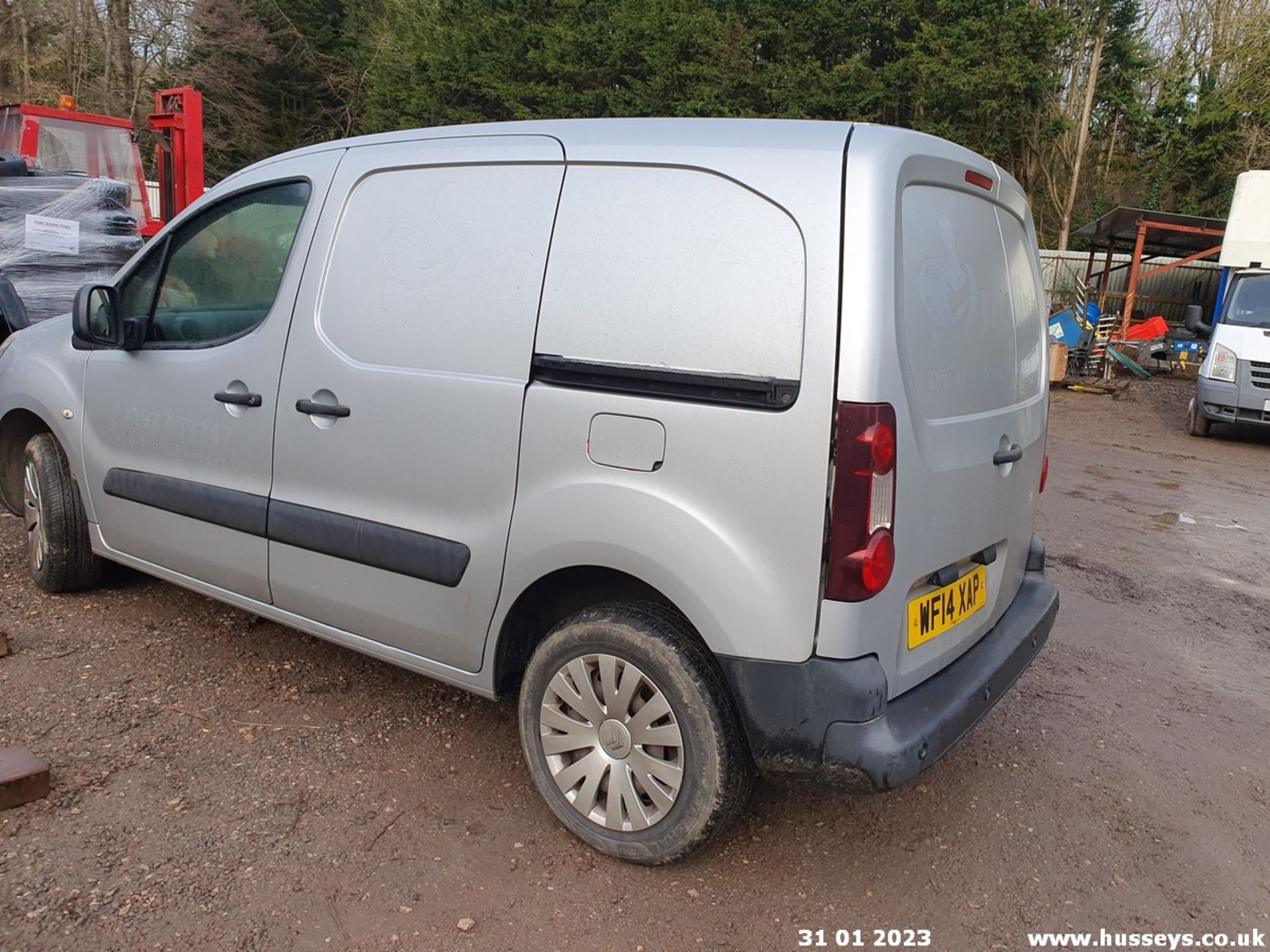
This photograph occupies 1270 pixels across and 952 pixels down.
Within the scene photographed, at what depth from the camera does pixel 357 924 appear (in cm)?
240

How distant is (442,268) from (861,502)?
57.5 inches

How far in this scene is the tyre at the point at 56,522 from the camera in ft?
13.6

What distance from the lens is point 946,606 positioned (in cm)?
265

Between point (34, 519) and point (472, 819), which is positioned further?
point (34, 519)

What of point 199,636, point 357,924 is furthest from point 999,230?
point 199,636

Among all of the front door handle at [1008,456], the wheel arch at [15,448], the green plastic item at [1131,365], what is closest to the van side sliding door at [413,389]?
the front door handle at [1008,456]

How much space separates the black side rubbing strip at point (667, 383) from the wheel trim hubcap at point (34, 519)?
2.83 metres

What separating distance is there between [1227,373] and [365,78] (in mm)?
27825

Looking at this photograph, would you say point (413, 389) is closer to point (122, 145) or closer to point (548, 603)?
point (548, 603)

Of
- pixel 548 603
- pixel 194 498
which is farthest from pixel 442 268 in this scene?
pixel 194 498

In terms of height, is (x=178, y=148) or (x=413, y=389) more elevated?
(x=178, y=148)

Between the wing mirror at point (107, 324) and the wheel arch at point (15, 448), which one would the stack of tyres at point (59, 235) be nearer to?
the wheel arch at point (15, 448)

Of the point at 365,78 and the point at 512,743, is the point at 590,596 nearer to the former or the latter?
the point at 512,743

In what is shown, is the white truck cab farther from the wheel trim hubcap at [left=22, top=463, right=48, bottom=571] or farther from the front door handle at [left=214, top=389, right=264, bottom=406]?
the wheel trim hubcap at [left=22, top=463, right=48, bottom=571]
